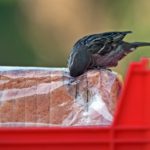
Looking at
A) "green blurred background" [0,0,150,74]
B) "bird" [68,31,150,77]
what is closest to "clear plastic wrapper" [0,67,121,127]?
"bird" [68,31,150,77]

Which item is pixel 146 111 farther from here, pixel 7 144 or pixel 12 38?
pixel 12 38

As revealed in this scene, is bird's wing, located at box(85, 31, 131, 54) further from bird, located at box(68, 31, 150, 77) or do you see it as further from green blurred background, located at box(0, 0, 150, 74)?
green blurred background, located at box(0, 0, 150, 74)

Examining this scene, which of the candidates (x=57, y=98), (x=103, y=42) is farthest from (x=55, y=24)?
(x=57, y=98)

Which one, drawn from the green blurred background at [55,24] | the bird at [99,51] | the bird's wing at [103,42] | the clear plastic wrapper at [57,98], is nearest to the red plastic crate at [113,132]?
the clear plastic wrapper at [57,98]

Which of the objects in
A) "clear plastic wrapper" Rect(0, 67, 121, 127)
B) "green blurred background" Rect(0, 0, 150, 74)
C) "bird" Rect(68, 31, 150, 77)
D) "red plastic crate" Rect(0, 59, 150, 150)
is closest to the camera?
"red plastic crate" Rect(0, 59, 150, 150)

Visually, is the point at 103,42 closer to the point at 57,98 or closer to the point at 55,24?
the point at 57,98

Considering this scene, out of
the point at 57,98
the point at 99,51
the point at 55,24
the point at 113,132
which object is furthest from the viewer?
the point at 55,24
